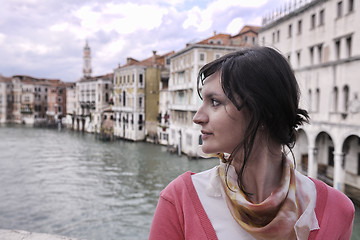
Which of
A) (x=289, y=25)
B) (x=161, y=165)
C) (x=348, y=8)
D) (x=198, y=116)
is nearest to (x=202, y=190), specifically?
(x=198, y=116)

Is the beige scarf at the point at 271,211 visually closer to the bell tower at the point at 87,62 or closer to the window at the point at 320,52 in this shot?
the window at the point at 320,52

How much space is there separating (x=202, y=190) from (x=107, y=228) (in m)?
8.91

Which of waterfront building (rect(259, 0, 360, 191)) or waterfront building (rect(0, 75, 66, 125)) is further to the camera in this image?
waterfront building (rect(0, 75, 66, 125))

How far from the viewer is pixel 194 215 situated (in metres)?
0.94

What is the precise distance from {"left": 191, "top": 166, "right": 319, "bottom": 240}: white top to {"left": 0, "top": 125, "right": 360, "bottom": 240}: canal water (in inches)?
126

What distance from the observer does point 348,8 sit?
1005 centimetres

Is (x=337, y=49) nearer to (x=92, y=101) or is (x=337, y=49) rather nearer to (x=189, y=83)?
(x=189, y=83)

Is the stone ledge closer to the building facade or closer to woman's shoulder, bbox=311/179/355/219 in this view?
woman's shoulder, bbox=311/179/355/219

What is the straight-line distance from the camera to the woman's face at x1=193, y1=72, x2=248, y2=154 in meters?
0.93

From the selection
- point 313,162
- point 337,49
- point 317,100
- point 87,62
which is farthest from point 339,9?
point 87,62

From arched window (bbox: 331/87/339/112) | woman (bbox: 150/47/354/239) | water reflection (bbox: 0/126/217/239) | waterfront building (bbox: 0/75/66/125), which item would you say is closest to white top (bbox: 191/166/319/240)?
woman (bbox: 150/47/354/239)

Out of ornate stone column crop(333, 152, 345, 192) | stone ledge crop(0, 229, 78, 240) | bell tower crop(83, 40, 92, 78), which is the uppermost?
bell tower crop(83, 40, 92, 78)

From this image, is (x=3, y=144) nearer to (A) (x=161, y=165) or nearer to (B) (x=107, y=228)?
(A) (x=161, y=165)

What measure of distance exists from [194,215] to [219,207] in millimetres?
80
